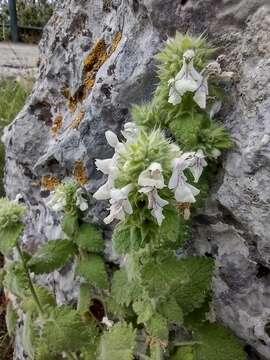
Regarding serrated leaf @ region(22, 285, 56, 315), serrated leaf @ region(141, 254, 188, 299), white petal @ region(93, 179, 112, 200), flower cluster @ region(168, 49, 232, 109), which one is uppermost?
flower cluster @ region(168, 49, 232, 109)

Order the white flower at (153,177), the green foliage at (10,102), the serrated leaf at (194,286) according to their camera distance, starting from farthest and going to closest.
A: the green foliage at (10,102) → the serrated leaf at (194,286) → the white flower at (153,177)

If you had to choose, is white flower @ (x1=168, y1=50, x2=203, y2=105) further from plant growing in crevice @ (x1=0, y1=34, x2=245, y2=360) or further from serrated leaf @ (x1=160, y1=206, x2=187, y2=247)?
serrated leaf @ (x1=160, y1=206, x2=187, y2=247)

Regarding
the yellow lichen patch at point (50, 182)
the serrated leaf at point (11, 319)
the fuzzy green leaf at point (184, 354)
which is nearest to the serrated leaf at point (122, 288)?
the fuzzy green leaf at point (184, 354)

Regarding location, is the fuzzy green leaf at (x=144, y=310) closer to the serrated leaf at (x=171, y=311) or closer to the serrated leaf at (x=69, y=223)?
the serrated leaf at (x=171, y=311)

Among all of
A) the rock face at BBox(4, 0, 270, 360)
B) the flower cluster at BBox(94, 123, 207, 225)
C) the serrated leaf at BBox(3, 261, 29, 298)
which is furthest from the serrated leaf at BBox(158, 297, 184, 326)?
the serrated leaf at BBox(3, 261, 29, 298)

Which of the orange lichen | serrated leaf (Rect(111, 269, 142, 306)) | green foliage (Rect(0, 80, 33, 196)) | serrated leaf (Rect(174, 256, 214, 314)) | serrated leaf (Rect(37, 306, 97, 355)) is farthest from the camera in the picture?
green foliage (Rect(0, 80, 33, 196))

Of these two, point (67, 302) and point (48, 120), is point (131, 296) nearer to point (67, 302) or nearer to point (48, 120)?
point (67, 302)

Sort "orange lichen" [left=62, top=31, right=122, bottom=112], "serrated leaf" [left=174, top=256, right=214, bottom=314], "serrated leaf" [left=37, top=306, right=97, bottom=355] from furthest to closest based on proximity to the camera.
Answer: "orange lichen" [left=62, top=31, right=122, bottom=112]
"serrated leaf" [left=37, top=306, right=97, bottom=355]
"serrated leaf" [left=174, top=256, right=214, bottom=314]
